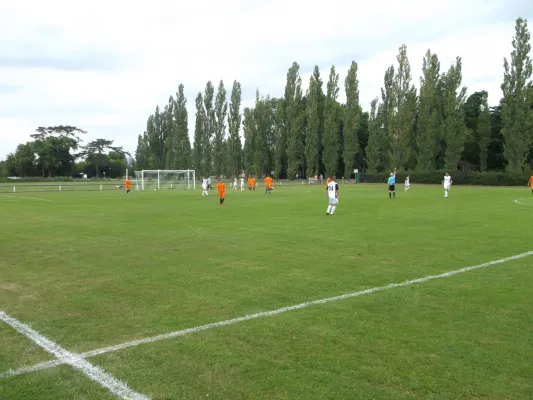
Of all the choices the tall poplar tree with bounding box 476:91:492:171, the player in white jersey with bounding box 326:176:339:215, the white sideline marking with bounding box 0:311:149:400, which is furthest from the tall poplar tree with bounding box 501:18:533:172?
the white sideline marking with bounding box 0:311:149:400

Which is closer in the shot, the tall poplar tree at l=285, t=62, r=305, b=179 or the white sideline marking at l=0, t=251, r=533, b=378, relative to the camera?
the white sideline marking at l=0, t=251, r=533, b=378

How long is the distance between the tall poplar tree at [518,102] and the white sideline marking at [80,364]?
196ft

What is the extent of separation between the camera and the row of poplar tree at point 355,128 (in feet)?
181

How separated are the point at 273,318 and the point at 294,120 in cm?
7004

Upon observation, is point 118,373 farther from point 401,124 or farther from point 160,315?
point 401,124

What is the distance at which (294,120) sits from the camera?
73.8 m

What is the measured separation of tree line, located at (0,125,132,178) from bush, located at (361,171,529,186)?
78.6 meters

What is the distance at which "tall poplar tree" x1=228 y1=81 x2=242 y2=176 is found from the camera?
3073 inches

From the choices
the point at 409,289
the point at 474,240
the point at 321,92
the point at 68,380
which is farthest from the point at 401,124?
the point at 68,380

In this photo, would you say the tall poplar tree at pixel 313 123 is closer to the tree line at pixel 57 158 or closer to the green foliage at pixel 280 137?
the green foliage at pixel 280 137

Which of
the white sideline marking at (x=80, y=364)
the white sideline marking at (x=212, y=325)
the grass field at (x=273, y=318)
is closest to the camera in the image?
the white sideline marking at (x=80, y=364)

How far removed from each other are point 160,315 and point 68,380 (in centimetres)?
176

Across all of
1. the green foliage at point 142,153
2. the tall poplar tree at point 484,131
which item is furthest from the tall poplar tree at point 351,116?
the green foliage at point 142,153

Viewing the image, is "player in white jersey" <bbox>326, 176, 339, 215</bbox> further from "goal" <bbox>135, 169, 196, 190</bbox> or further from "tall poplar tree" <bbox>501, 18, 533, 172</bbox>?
"tall poplar tree" <bbox>501, 18, 533, 172</bbox>
